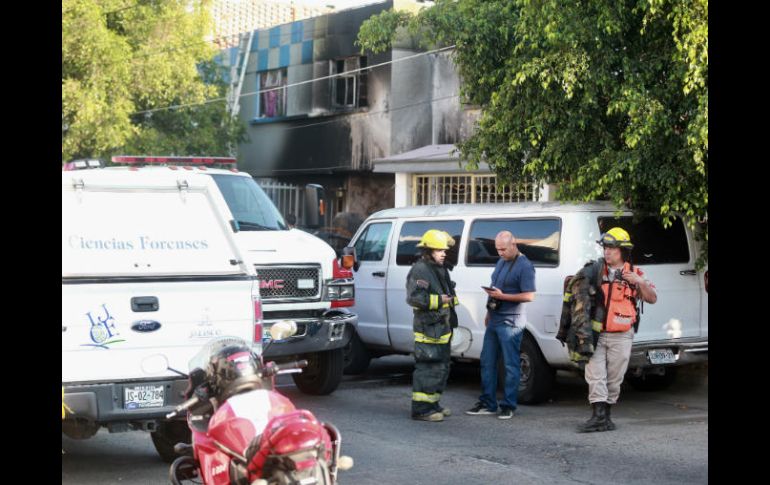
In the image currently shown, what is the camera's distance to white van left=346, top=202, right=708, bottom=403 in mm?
10680

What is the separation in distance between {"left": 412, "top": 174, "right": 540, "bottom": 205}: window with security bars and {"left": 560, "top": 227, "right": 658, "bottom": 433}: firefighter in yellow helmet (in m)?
9.95

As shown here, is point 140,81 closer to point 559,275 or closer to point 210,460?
point 559,275

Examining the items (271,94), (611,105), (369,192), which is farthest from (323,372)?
(271,94)

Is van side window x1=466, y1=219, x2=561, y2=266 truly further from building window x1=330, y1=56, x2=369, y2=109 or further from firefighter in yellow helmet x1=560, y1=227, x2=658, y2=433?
building window x1=330, y1=56, x2=369, y2=109

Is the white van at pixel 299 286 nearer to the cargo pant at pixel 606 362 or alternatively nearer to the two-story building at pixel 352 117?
the cargo pant at pixel 606 362

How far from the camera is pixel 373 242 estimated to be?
13.2m

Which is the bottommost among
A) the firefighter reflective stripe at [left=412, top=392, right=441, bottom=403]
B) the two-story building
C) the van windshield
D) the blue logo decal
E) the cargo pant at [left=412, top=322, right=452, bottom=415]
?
the firefighter reflective stripe at [left=412, top=392, right=441, bottom=403]

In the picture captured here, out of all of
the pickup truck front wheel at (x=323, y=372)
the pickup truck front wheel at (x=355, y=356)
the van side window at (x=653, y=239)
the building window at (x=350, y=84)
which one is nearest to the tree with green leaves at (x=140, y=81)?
the building window at (x=350, y=84)

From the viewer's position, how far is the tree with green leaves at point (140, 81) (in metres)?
21.6

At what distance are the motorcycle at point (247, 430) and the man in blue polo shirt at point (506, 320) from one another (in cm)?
489

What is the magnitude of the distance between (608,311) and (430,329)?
172 centimetres

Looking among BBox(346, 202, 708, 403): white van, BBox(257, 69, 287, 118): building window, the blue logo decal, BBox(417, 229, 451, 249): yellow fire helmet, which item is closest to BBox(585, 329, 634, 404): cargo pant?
BBox(346, 202, 708, 403): white van

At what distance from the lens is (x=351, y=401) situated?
1137cm
